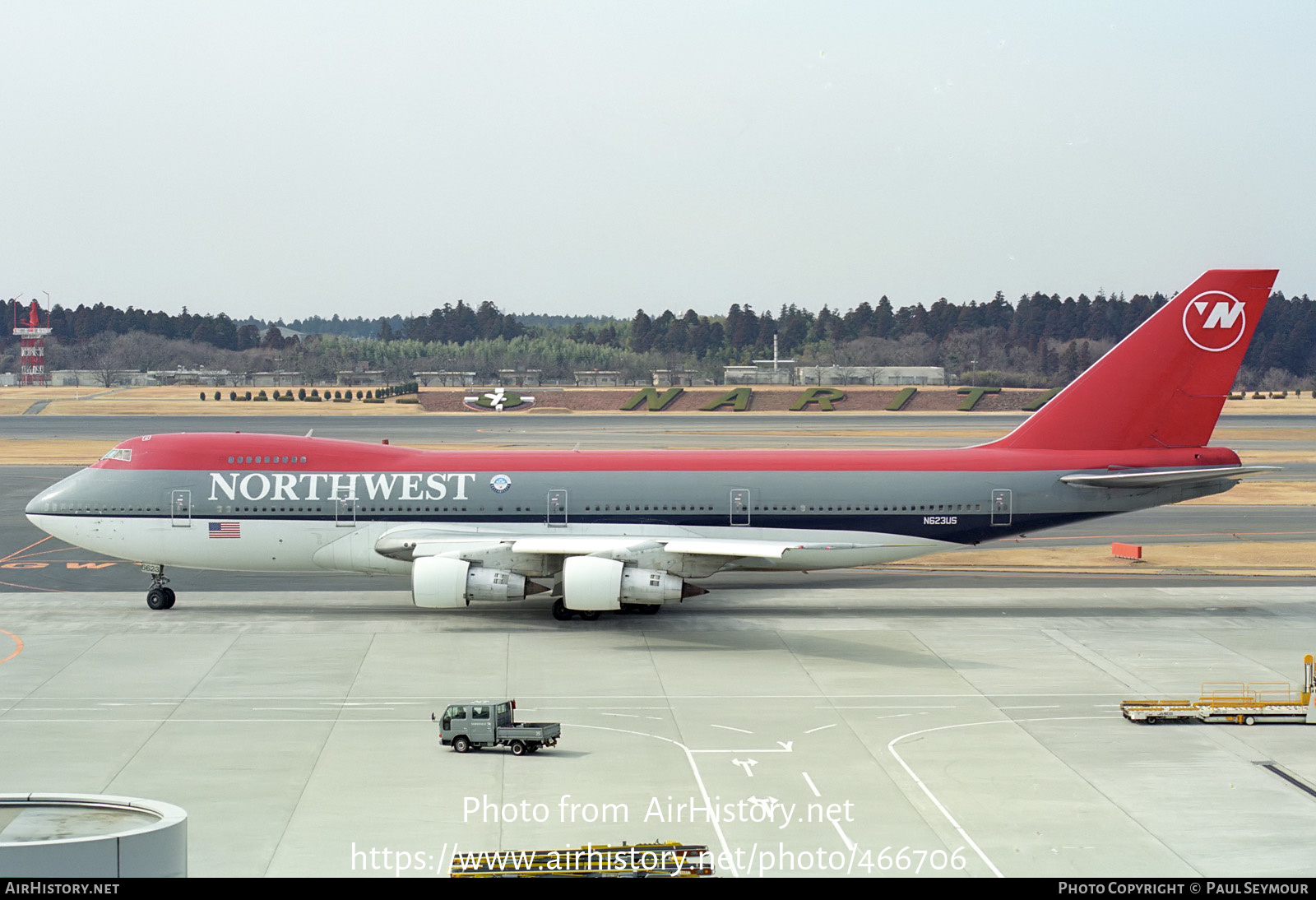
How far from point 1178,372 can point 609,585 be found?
19580 millimetres

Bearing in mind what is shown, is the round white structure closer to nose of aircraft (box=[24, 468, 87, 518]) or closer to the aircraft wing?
the aircraft wing

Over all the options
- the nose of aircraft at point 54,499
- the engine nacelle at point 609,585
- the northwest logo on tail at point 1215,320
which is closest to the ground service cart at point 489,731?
the engine nacelle at point 609,585

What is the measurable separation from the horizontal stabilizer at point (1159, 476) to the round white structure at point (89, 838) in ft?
104

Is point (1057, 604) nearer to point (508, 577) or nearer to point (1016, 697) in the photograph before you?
point (1016, 697)

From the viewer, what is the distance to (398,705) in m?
26.9

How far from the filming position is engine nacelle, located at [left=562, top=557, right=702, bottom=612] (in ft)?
109

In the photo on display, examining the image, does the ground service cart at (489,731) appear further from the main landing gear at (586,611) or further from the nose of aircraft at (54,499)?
the nose of aircraft at (54,499)

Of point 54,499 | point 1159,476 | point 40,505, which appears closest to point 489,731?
point 54,499

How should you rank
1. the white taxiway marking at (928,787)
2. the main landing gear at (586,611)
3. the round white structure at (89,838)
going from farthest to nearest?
the main landing gear at (586,611), the white taxiway marking at (928,787), the round white structure at (89,838)

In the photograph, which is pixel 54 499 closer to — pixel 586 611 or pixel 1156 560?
pixel 586 611

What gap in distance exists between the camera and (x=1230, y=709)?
25969 millimetres

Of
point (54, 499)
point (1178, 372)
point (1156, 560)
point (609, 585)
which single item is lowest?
point (1156, 560)

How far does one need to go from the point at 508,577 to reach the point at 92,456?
61.1 m

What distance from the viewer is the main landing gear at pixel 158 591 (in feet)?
123
